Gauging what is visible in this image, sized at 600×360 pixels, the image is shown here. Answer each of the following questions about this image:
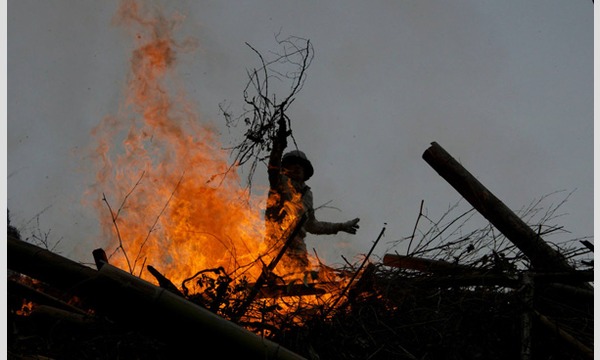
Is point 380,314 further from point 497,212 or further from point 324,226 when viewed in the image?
point 324,226

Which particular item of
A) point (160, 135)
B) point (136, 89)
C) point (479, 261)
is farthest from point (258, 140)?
point (479, 261)

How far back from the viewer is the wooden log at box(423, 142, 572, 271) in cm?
488

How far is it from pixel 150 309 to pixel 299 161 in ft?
17.9

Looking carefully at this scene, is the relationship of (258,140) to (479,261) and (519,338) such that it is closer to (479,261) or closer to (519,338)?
(479,261)

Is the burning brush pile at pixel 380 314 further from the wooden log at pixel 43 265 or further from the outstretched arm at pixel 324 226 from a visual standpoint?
the outstretched arm at pixel 324 226

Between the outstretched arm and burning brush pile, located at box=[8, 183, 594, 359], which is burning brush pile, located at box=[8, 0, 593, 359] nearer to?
burning brush pile, located at box=[8, 183, 594, 359]

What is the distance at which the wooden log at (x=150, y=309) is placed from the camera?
253 centimetres

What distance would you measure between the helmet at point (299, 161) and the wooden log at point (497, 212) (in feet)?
8.58

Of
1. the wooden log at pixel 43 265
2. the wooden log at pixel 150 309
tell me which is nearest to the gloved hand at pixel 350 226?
the wooden log at pixel 150 309

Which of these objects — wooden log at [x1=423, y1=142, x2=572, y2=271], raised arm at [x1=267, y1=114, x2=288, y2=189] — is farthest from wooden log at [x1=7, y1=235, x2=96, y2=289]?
raised arm at [x1=267, y1=114, x2=288, y2=189]

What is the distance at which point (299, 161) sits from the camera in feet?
25.8

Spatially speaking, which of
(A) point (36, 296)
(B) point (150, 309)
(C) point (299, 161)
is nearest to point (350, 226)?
(C) point (299, 161)

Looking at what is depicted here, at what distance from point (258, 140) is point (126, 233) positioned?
192 centimetres

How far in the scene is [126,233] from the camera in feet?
22.0
